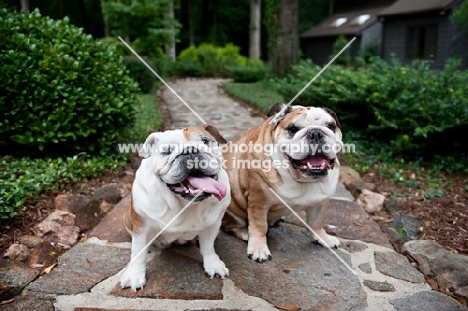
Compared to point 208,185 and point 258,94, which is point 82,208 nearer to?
point 208,185

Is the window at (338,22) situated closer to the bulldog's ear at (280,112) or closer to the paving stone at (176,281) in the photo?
the bulldog's ear at (280,112)

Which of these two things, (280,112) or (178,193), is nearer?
(178,193)

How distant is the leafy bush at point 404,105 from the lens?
5.59 metres

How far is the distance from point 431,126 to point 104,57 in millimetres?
4528

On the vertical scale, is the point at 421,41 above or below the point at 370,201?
above

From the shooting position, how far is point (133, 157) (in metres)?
5.62

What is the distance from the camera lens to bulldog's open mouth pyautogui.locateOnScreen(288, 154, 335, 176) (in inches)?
115

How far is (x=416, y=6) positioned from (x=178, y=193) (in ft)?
60.7

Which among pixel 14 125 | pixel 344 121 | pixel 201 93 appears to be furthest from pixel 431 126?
pixel 201 93

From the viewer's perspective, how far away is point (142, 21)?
15992 millimetres

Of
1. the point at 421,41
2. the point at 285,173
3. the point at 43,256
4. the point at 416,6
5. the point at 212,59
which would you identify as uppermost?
the point at 416,6

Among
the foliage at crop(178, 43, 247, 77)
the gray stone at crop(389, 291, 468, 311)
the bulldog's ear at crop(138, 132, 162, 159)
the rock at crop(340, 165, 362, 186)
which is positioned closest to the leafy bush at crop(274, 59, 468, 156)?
the rock at crop(340, 165, 362, 186)

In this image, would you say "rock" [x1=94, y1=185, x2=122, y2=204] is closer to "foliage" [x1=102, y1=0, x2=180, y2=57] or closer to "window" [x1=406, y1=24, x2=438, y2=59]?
"foliage" [x1=102, y1=0, x2=180, y2=57]

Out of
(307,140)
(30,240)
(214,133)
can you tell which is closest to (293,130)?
(307,140)
